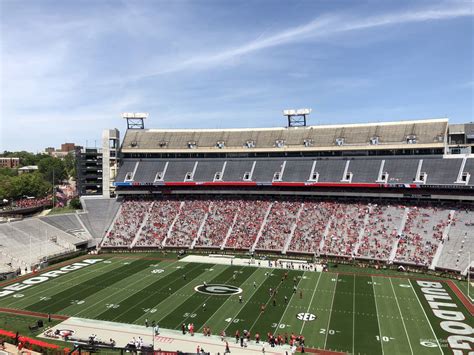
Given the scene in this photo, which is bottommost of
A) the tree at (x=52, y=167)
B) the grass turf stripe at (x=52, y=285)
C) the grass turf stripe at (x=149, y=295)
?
the grass turf stripe at (x=52, y=285)

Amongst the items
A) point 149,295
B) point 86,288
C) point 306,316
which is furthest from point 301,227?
point 86,288

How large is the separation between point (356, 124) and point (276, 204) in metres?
21.7

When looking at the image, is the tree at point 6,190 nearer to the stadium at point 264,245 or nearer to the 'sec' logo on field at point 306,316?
the stadium at point 264,245

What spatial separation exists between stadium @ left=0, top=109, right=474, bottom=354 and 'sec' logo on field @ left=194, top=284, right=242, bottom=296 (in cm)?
31

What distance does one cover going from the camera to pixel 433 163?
6656 centimetres

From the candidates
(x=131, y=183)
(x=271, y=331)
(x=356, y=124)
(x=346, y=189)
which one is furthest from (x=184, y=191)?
(x=271, y=331)

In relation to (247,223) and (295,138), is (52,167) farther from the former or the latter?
(247,223)

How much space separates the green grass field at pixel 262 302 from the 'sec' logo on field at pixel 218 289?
30.9 inches

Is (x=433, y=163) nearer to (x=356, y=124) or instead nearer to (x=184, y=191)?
(x=356, y=124)

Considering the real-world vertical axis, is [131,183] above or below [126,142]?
below

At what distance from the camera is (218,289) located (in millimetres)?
45656

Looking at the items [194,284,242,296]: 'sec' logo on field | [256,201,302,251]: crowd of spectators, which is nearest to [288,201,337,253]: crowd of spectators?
[256,201,302,251]: crowd of spectators

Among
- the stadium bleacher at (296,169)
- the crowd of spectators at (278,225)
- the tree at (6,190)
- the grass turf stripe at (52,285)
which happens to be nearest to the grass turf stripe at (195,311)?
the grass turf stripe at (52,285)

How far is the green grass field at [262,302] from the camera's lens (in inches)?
1324
